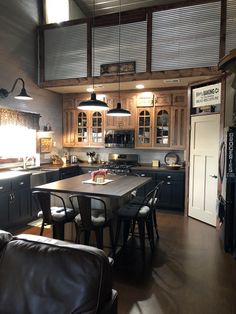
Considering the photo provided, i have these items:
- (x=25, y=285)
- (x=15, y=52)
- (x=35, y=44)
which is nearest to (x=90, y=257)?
(x=25, y=285)

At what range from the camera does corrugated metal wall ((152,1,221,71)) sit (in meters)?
4.28

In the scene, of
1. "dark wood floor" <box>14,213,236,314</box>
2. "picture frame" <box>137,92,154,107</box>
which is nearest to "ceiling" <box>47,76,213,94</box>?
"picture frame" <box>137,92,154,107</box>

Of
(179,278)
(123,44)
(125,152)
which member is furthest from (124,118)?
(179,278)

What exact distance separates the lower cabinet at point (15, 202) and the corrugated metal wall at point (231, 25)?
159 inches

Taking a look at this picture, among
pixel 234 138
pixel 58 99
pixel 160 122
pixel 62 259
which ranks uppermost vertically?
pixel 58 99

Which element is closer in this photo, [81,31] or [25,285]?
[25,285]

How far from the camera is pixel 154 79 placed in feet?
15.8

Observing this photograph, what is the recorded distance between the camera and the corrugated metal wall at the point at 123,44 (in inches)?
189

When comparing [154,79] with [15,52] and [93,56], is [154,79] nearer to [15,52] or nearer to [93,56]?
[93,56]

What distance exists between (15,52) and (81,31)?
1363mm

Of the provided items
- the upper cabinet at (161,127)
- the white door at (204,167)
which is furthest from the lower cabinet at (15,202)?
the white door at (204,167)

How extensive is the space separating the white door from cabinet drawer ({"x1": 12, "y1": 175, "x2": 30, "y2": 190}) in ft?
9.89

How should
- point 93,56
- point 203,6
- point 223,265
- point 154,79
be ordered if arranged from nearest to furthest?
point 223,265 < point 203,6 < point 154,79 < point 93,56

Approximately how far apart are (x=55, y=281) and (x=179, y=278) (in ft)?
6.51
